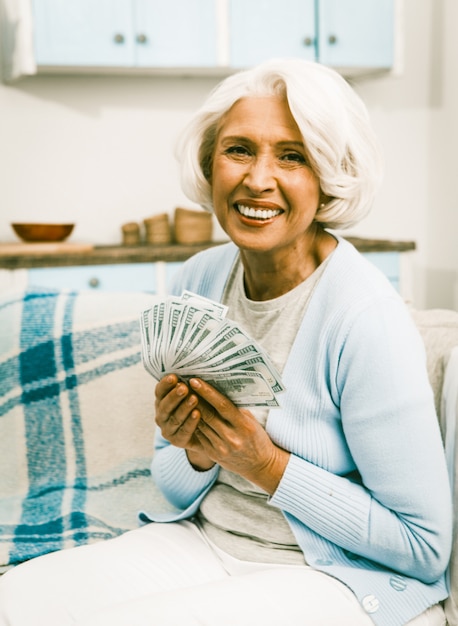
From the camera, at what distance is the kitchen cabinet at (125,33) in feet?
10.9

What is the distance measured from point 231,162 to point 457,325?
596 millimetres

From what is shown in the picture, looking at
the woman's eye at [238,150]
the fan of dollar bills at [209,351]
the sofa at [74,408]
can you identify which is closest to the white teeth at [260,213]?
the woman's eye at [238,150]

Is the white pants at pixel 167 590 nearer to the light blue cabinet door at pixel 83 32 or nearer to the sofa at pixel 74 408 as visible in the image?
the sofa at pixel 74 408

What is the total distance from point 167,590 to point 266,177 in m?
0.72

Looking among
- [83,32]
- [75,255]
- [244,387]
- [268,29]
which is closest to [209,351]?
[244,387]

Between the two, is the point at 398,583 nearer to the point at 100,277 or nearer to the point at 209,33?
the point at 100,277

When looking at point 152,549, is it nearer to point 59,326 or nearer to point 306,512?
point 306,512

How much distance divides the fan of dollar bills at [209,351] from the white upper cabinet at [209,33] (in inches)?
102

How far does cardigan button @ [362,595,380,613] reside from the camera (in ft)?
3.76

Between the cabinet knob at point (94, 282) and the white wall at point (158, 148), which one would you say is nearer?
the cabinet knob at point (94, 282)

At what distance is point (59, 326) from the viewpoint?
1845 millimetres

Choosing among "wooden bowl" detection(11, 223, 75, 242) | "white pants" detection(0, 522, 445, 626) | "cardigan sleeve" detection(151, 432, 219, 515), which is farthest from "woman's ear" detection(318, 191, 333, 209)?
"wooden bowl" detection(11, 223, 75, 242)

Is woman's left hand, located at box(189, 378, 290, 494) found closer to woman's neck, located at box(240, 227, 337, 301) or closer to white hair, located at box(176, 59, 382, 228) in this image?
woman's neck, located at box(240, 227, 337, 301)

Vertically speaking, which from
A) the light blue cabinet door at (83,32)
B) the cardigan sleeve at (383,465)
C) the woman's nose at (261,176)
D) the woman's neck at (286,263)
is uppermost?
the light blue cabinet door at (83,32)
